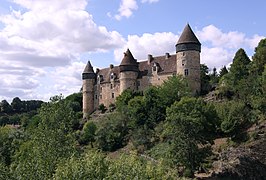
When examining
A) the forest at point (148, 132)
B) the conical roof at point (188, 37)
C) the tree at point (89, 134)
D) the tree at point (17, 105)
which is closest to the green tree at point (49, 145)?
the forest at point (148, 132)

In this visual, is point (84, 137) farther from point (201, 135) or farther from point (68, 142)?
point (68, 142)

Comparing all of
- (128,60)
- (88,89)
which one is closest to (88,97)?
(88,89)

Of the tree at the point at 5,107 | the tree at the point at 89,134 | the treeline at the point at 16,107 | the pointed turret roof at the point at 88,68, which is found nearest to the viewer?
the tree at the point at 89,134

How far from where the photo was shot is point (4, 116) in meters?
140

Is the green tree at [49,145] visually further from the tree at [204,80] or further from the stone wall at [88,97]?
the stone wall at [88,97]

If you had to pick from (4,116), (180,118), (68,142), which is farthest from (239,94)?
(4,116)

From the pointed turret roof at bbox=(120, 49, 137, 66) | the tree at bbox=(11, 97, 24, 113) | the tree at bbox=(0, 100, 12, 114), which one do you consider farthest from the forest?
the tree at bbox=(11, 97, 24, 113)

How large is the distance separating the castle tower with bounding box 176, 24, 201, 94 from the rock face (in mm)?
21717

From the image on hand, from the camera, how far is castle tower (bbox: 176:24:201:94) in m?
74.6

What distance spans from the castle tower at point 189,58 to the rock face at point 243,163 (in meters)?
21.7

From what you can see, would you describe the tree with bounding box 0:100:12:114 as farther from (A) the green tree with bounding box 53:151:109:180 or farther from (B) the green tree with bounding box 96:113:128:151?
(A) the green tree with bounding box 53:151:109:180

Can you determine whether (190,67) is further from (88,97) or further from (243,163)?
(243,163)

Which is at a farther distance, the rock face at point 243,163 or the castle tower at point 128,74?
the castle tower at point 128,74

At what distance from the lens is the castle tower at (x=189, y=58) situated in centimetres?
7462
